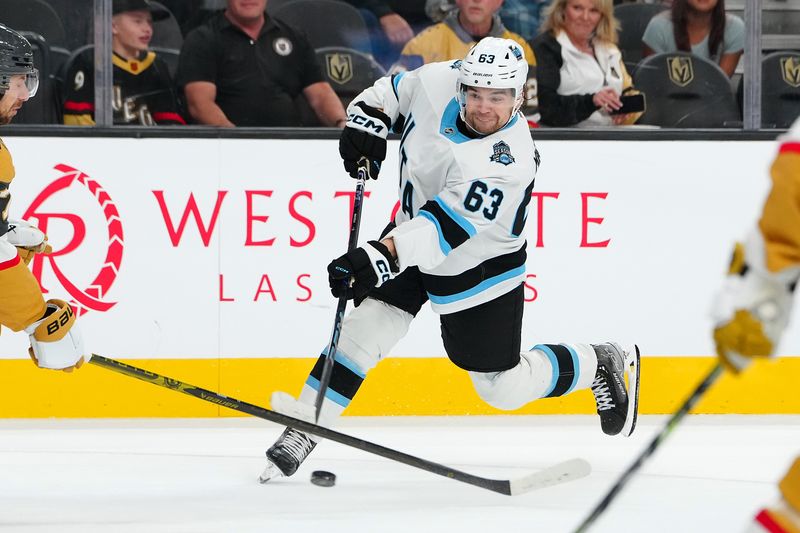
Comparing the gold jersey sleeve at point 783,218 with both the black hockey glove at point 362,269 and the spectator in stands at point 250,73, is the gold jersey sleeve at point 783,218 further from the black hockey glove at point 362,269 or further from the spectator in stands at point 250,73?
the spectator in stands at point 250,73

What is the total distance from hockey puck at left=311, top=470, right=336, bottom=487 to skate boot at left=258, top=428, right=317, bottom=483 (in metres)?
0.06

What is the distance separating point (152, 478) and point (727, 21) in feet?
7.83

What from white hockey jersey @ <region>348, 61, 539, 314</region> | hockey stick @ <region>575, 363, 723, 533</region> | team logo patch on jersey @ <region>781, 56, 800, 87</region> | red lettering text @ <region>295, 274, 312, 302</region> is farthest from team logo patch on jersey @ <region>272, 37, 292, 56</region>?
hockey stick @ <region>575, 363, 723, 533</region>

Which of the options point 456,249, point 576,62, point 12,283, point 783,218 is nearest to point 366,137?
point 456,249

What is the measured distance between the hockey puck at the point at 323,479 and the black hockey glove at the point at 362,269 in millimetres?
594

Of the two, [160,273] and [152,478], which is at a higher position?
[160,273]

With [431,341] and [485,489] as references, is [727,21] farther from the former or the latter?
[485,489]

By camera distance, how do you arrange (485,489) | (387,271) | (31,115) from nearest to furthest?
(387,271), (485,489), (31,115)

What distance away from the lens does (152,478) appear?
347cm

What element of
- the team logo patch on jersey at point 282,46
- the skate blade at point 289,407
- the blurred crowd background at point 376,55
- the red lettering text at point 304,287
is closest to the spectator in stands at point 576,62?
the blurred crowd background at point 376,55

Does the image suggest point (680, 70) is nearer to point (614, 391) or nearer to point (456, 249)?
point (614, 391)

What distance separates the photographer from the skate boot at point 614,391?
12.0 ft

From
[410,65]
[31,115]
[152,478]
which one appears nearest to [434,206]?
[152,478]

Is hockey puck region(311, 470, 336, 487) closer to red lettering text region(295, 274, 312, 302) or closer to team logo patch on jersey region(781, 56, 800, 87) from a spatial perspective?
red lettering text region(295, 274, 312, 302)
